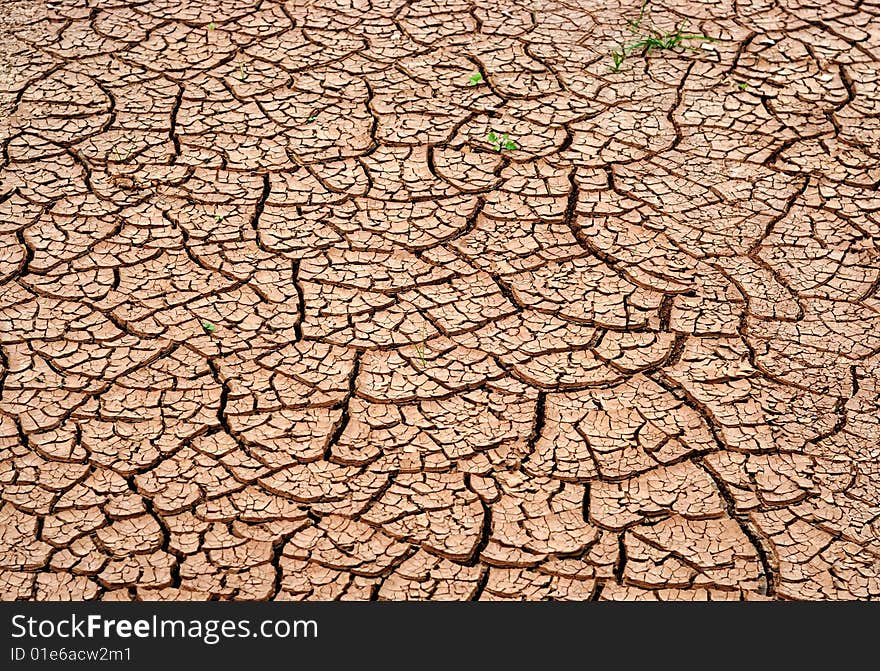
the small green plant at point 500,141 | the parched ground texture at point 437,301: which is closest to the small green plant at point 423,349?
the parched ground texture at point 437,301

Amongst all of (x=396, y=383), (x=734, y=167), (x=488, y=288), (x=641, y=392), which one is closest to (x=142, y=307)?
(x=396, y=383)

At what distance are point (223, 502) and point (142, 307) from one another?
81cm

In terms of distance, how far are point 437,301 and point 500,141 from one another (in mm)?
835

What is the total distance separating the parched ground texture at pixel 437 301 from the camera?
2875 mm

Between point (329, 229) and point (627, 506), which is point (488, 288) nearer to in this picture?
point (329, 229)

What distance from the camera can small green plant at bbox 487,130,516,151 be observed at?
13.1 ft

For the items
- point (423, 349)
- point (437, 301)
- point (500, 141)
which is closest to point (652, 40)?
point (500, 141)

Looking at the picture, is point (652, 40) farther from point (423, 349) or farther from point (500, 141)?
point (423, 349)

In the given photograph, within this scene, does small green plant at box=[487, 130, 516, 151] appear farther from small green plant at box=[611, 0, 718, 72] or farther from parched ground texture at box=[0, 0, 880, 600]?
small green plant at box=[611, 0, 718, 72]

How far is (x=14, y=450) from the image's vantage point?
10.0 feet

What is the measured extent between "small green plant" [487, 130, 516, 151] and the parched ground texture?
24 mm

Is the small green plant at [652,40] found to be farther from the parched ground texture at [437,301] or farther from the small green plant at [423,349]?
the small green plant at [423,349]

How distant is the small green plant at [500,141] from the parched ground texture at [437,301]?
0.08 ft

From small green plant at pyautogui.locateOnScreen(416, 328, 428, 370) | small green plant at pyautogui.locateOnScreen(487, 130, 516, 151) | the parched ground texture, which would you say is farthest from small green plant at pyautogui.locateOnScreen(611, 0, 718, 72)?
small green plant at pyautogui.locateOnScreen(416, 328, 428, 370)
